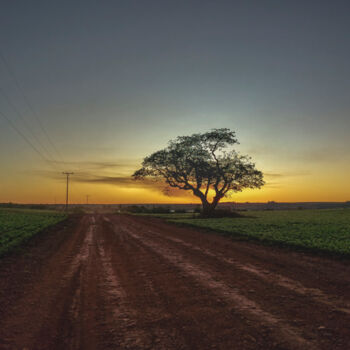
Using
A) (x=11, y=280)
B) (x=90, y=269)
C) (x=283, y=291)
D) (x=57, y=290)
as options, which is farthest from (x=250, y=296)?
(x=11, y=280)

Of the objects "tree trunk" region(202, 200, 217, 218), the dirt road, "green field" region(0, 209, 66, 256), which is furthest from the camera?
"tree trunk" region(202, 200, 217, 218)

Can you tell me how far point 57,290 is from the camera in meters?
7.43

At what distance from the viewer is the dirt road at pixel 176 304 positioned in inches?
176

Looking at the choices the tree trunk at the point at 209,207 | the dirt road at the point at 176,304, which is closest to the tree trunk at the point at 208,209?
the tree trunk at the point at 209,207

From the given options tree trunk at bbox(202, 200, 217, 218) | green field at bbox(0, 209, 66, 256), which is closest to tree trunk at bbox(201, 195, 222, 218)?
tree trunk at bbox(202, 200, 217, 218)

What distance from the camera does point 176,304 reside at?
6.07 metres

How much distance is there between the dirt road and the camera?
4.46m

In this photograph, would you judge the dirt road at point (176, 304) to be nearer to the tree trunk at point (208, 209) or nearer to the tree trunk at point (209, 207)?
the tree trunk at point (208, 209)

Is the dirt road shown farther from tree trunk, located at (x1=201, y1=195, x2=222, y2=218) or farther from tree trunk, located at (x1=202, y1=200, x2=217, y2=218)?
tree trunk, located at (x1=201, y1=195, x2=222, y2=218)

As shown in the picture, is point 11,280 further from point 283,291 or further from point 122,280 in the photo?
point 283,291

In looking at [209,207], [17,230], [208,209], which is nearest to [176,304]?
[17,230]

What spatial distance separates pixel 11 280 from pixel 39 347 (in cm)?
559

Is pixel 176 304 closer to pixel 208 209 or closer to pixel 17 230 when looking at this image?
pixel 17 230

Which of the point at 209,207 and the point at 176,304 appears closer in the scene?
the point at 176,304
